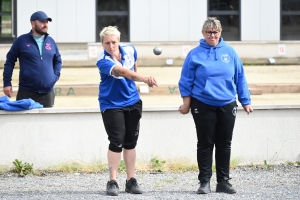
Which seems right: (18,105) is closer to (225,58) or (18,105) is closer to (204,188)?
(204,188)

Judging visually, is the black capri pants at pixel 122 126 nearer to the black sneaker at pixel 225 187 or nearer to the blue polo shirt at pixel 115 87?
the blue polo shirt at pixel 115 87

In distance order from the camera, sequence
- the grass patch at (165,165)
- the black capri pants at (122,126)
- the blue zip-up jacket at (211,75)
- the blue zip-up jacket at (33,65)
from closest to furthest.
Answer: the blue zip-up jacket at (211,75) < the black capri pants at (122,126) < the grass patch at (165,165) < the blue zip-up jacket at (33,65)

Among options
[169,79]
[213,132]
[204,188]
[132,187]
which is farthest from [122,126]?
[169,79]

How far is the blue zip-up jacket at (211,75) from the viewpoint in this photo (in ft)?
22.9

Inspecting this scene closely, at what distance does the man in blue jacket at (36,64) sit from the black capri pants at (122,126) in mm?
1844

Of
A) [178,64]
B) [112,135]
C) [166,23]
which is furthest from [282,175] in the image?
[166,23]

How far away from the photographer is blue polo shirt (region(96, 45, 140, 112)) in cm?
708

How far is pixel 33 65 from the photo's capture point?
884 centimetres

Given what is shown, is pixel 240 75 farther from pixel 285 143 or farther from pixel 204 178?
pixel 285 143

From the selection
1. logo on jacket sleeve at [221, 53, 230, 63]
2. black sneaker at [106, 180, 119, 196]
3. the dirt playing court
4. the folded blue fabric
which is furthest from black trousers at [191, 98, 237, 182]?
the dirt playing court

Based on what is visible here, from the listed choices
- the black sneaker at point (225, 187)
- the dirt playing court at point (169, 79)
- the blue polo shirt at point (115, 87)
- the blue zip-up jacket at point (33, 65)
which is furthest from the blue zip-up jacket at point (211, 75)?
the dirt playing court at point (169, 79)

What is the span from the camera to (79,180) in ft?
26.4

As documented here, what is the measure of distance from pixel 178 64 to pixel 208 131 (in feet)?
48.9

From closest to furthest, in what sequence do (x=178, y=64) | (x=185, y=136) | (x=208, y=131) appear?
(x=208, y=131), (x=185, y=136), (x=178, y=64)
